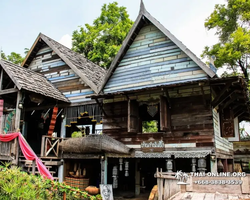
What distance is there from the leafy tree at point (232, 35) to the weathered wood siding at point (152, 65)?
7189mm

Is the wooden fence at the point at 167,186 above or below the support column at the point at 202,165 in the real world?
below

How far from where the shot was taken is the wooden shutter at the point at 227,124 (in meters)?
11.4

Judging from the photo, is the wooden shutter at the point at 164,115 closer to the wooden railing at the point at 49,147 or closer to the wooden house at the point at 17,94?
the wooden railing at the point at 49,147

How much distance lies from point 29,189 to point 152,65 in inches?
296

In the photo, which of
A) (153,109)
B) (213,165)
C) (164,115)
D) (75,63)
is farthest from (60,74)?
(213,165)

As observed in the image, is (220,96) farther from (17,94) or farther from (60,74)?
(60,74)

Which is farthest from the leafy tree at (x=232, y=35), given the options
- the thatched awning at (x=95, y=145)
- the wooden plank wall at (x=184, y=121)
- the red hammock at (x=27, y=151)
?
the red hammock at (x=27, y=151)

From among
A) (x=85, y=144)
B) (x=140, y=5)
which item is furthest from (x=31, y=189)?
(x=140, y=5)

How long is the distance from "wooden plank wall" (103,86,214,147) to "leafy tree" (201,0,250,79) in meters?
7.84

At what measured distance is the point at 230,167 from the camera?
14.5 metres

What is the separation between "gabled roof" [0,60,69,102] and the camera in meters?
11.8

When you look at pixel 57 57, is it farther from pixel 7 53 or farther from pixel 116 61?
pixel 7 53

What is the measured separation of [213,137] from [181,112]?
1584mm

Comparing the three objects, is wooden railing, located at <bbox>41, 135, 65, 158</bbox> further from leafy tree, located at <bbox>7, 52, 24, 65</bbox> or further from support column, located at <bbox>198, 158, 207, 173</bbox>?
leafy tree, located at <bbox>7, 52, 24, 65</bbox>
